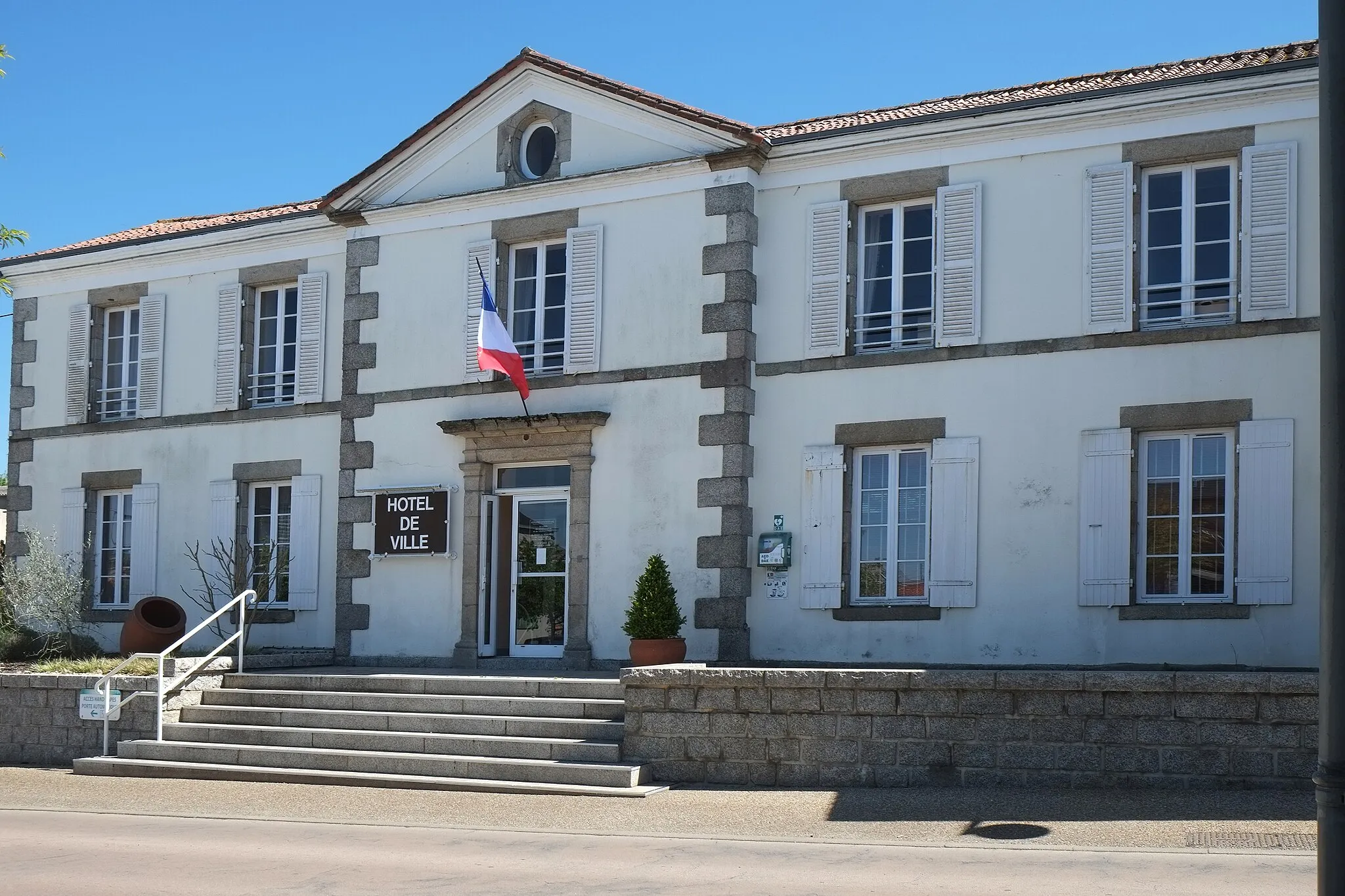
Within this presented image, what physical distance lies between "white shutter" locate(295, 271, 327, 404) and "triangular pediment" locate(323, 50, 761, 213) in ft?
3.11

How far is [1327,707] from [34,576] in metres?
16.0

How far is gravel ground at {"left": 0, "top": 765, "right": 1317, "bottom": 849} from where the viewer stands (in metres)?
9.43

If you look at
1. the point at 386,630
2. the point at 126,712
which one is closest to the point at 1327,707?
the point at 126,712

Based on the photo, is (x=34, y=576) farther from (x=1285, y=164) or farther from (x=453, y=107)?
(x=1285, y=164)

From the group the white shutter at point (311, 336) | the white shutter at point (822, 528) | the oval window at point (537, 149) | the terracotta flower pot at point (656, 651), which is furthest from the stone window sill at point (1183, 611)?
the white shutter at point (311, 336)

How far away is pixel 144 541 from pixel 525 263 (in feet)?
19.2

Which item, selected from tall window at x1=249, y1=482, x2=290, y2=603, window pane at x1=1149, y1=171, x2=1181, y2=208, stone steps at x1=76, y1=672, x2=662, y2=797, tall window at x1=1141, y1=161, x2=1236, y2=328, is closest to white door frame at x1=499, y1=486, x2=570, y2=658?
stone steps at x1=76, y1=672, x2=662, y2=797

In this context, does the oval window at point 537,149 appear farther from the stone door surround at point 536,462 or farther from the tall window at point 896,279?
the tall window at point 896,279

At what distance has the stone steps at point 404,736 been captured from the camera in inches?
470

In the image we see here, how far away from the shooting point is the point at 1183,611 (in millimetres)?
12836

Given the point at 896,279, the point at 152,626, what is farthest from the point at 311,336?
the point at 896,279

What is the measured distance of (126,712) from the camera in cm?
1409

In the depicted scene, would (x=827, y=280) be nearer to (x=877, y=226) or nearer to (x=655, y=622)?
(x=877, y=226)

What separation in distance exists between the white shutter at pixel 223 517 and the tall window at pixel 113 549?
4.35 feet
